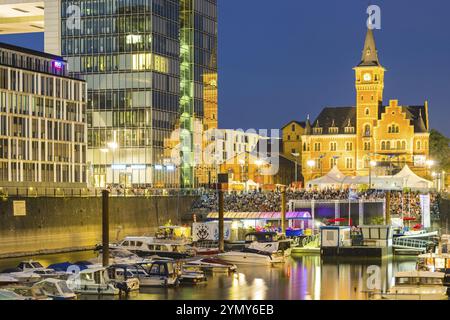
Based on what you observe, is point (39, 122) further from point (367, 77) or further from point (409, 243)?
point (367, 77)

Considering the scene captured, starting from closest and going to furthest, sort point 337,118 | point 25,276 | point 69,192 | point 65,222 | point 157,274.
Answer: point 25,276
point 157,274
point 65,222
point 69,192
point 337,118

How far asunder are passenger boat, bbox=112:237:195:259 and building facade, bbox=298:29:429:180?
96478 mm

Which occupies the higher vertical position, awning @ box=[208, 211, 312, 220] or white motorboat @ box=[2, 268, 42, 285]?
awning @ box=[208, 211, 312, 220]

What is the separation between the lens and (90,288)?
5847cm

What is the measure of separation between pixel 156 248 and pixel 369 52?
119 meters

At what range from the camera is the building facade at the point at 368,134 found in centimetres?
18312

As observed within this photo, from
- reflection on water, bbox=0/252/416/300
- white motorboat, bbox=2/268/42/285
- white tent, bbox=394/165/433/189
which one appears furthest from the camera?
white tent, bbox=394/165/433/189

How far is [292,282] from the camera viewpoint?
222ft

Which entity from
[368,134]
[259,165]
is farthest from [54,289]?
[368,134]

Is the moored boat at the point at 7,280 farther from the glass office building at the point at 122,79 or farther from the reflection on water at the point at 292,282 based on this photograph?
the glass office building at the point at 122,79

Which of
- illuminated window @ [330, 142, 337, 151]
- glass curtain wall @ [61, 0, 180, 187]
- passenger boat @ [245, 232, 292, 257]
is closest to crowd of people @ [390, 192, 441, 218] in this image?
passenger boat @ [245, 232, 292, 257]

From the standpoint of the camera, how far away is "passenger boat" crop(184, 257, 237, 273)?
71.7 m

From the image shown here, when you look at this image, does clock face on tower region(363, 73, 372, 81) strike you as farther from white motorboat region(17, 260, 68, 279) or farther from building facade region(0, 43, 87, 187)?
white motorboat region(17, 260, 68, 279)
